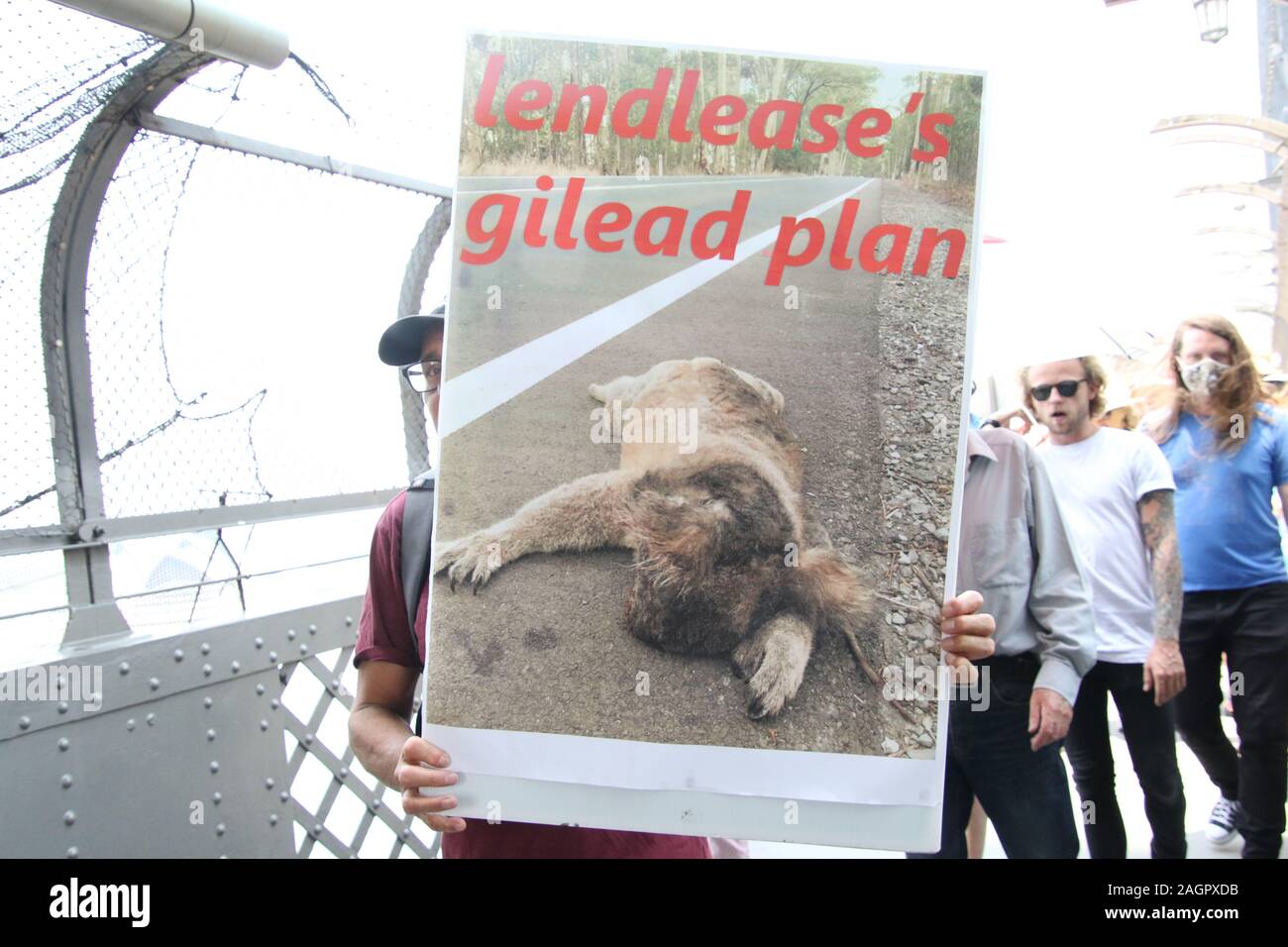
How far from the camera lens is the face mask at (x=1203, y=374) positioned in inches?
156

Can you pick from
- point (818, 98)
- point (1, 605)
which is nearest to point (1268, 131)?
point (818, 98)

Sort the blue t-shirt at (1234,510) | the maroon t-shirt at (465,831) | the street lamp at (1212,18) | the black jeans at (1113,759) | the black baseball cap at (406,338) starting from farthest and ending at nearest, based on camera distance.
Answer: the street lamp at (1212,18) < the blue t-shirt at (1234,510) < the black jeans at (1113,759) < the black baseball cap at (406,338) < the maroon t-shirt at (465,831)

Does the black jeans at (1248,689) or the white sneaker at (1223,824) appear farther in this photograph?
the white sneaker at (1223,824)

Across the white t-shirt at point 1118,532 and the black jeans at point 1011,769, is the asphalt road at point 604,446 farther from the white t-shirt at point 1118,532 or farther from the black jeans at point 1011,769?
the white t-shirt at point 1118,532

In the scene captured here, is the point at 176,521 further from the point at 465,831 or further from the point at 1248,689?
the point at 1248,689

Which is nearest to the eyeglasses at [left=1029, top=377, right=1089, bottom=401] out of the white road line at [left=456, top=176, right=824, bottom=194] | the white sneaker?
the white sneaker

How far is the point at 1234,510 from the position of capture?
3939 millimetres

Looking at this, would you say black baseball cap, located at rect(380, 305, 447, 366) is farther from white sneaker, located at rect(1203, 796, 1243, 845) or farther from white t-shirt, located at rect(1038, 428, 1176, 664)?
white sneaker, located at rect(1203, 796, 1243, 845)

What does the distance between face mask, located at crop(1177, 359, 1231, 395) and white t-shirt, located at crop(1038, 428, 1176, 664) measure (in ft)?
1.74

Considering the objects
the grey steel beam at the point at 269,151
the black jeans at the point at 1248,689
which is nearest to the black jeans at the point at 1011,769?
the black jeans at the point at 1248,689

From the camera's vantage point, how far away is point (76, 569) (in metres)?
2.63

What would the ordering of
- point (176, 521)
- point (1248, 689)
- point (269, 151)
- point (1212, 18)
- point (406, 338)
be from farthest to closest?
1. point (1212, 18)
2. point (1248, 689)
3. point (269, 151)
4. point (176, 521)
5. point (406, 338)

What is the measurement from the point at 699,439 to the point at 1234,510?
11.2 feet

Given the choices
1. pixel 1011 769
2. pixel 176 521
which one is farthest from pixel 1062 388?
pixel 176 521
